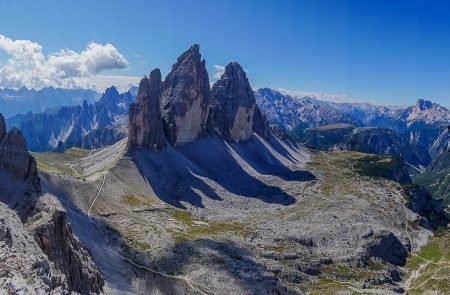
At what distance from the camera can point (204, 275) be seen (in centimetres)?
10338

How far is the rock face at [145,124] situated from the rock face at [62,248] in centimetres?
12093

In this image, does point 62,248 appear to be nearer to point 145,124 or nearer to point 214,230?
point 214,230

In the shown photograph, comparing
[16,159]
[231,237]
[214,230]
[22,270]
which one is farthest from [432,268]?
[22,270]

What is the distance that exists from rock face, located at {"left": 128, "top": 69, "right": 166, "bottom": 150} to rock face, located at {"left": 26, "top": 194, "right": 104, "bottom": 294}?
120930mm

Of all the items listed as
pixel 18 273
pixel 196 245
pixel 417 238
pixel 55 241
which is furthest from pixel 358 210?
pixel 18 273

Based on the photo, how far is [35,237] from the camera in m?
58.2

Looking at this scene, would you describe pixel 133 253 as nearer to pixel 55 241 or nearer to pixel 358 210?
pixel 55 241

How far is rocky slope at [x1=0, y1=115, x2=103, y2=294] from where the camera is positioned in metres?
37.3

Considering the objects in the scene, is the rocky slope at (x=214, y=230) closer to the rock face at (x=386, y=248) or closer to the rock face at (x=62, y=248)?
the rock face at (x=386, y=248)

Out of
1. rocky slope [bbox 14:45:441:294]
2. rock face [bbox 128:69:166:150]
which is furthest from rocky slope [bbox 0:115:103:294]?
rock face [bbox 128:69:166:150]

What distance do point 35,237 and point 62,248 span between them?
5.17 metres

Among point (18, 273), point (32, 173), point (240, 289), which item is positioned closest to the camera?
point (18, 273)

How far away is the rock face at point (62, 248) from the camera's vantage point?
5888 cm

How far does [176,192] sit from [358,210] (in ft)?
230
